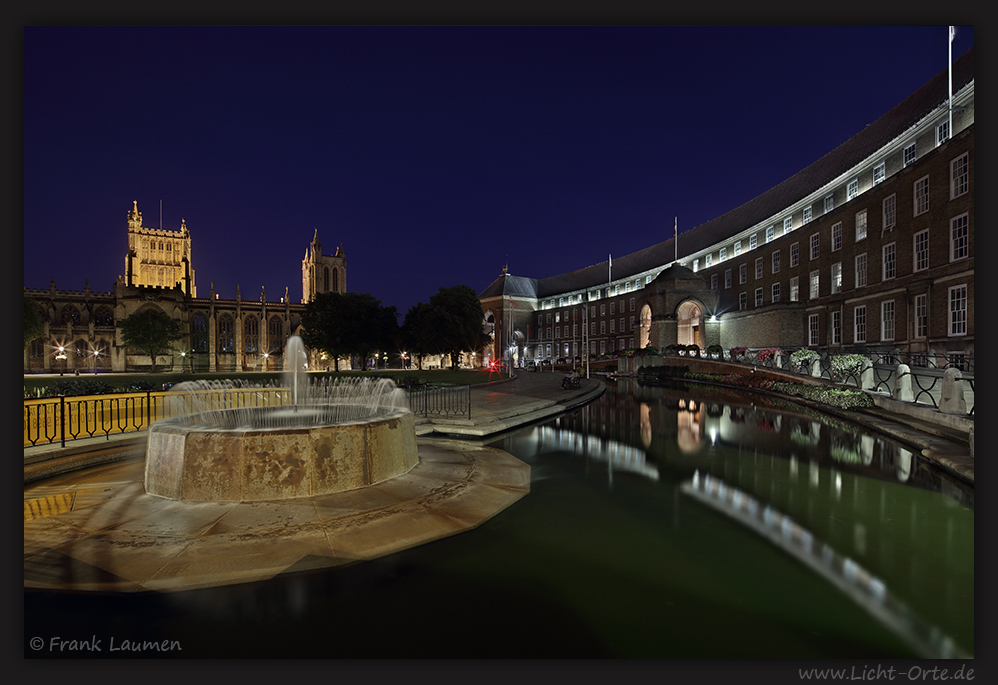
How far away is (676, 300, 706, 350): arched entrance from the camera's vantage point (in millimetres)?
51719

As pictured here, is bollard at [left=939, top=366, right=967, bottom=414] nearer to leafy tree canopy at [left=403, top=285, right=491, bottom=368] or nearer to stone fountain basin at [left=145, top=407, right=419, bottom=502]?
stone fountain basin at [left=145, top=407, right=419, bottom=502]

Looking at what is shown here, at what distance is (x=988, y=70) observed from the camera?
149 inches

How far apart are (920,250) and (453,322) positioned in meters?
37.4

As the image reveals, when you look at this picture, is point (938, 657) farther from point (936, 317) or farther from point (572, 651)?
point (936, 317)

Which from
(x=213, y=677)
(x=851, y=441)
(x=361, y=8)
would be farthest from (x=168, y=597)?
(x=851, y=441)

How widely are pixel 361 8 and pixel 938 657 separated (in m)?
7.86

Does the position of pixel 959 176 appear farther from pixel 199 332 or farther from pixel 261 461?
pixel 199 332

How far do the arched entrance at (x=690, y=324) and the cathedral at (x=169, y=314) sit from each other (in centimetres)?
6934

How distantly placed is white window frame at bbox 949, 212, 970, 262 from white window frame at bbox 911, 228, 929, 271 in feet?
7.06

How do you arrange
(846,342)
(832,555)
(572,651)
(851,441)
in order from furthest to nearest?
(846,342) < (851,441) < (832,555) < (572,651)

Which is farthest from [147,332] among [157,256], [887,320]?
[887,320]

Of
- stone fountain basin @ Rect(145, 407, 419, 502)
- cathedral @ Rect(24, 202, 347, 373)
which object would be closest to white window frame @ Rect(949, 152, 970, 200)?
stone fountain basin @ Rect(145, 407, 419, 502)

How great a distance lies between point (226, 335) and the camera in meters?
95.9

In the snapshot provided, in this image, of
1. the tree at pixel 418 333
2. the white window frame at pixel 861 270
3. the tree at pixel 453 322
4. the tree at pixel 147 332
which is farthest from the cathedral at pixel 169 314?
the white window frame at pixel 861 270
